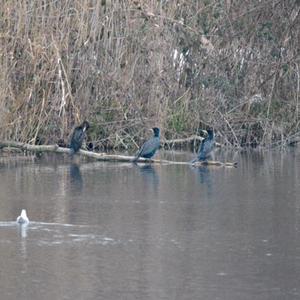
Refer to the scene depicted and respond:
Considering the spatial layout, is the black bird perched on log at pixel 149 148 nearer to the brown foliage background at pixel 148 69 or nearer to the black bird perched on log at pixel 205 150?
the black bird perched on log at pixel 205 150

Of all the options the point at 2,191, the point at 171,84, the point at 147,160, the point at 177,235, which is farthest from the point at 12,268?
the point at 171,84

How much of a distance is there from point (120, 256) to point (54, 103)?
8541 mm

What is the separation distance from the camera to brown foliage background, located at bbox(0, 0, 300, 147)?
16859 mm

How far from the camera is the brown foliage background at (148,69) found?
1686cm

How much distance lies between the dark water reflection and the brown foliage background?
7.13 ft

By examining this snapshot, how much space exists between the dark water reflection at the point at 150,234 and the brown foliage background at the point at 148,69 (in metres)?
2.17

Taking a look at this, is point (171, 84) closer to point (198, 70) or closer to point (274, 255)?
point (198, 70)

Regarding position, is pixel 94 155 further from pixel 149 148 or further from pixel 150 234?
pixel 150 234

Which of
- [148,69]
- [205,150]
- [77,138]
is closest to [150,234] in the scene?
[205,150]

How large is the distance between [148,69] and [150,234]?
856 centimetres

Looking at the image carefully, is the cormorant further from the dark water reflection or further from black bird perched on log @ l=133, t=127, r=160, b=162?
black bird perched on log @ l=133, t=127, r=160, b=162

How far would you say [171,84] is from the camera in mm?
18375

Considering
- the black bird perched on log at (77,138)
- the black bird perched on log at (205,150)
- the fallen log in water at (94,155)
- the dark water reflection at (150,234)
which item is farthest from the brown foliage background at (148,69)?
the dark water reflection at (150,234)

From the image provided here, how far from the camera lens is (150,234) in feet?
31.7
